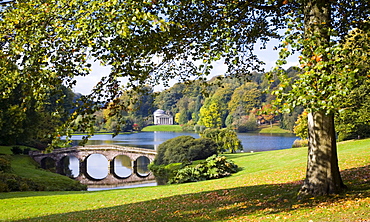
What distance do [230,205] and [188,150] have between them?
25468mm

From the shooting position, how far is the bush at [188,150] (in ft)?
112

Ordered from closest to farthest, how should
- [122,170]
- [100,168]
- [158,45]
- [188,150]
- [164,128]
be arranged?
1. [158,45]
2. [188,150]
3. [122,170]
4. [100,168]
5. [164,128]

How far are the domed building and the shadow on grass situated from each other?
395 ft

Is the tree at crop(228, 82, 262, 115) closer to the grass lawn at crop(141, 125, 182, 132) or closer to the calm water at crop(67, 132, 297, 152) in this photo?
the calm water at crop(67, 132, 297, 152)

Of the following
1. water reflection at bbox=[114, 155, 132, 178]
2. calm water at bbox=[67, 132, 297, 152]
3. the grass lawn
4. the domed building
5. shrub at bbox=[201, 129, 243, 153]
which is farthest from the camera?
the domed building

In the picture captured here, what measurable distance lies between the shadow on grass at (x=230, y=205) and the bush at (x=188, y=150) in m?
22.0

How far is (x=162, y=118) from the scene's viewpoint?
13200 cm

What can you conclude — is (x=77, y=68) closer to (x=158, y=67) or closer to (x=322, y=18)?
(x=158, y=67)

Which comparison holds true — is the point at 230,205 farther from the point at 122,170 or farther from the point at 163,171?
the point at 122,170

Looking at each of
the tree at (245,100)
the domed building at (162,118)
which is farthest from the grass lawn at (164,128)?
the tree at (245,100)

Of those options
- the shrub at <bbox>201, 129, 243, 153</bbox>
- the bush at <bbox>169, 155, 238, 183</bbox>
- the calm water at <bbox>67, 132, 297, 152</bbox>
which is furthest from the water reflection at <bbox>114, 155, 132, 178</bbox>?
the bush at <bbox>169, 155, 238, 183</bbox>

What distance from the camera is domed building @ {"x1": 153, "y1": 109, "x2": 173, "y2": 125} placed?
433 ft

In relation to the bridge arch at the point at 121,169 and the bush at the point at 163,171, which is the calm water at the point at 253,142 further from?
the bush at the point at 163,171

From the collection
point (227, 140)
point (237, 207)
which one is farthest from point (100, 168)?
point (237, 207)
